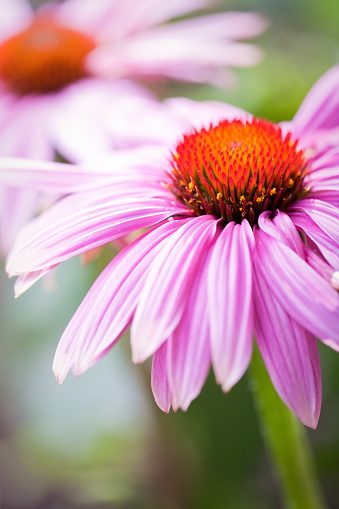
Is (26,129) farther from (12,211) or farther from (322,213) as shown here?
(322,213)

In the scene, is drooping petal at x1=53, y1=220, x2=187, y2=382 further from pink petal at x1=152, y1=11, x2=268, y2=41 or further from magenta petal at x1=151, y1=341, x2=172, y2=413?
pink petal at x1=152, y1=11, x2=268, y2=41

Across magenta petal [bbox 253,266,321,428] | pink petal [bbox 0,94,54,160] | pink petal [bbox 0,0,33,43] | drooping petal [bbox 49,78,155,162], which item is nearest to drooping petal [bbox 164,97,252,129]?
drooping petal [bbox 49,78,155,162]

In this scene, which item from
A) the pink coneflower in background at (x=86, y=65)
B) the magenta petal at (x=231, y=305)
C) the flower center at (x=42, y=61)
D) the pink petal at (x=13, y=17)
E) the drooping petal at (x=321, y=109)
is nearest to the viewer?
the magenta petal at (x=231, y=305)

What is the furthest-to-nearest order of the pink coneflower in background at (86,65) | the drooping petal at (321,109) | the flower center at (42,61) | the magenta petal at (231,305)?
the flower center at (42,61)
the pink coneflower in background at (86,65)
the drooping petal at (321,109)
the magenta petal at (231,305)

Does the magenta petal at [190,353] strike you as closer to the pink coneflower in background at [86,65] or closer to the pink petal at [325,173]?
the pink petal at [325,173]

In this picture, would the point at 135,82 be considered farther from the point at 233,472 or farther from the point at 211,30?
the point at 233,472

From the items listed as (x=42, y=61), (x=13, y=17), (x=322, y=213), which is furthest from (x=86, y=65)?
(x=322, y=213)

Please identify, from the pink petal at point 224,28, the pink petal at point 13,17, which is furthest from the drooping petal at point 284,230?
the pink petal at point 13,17
